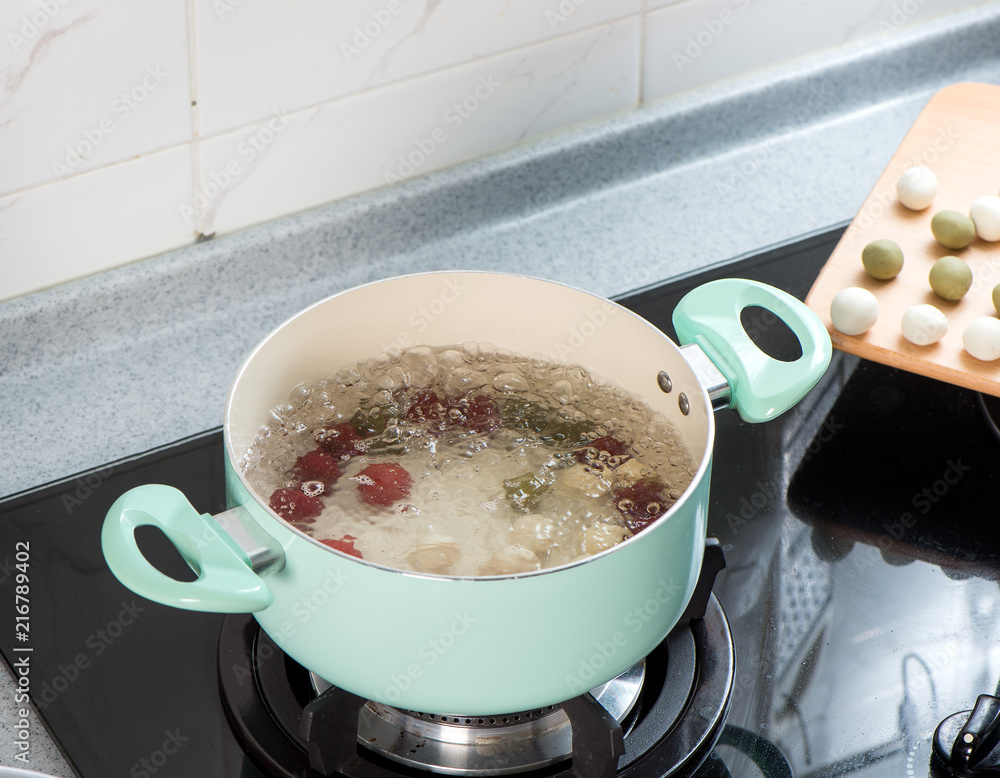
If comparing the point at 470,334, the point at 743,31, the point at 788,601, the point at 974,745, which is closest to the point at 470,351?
the point at 470,334

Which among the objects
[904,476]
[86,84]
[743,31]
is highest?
[86,84]

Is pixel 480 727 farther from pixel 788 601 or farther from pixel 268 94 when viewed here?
pixel 268 94

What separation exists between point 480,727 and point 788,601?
0.22 meters

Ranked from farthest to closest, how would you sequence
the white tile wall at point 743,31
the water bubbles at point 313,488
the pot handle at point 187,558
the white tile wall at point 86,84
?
1. the white tile wall at point 743,31
2. the white tile wall at point 86,84
3. the water bubbles at point 313,488
4. the pot handle at point 187,558

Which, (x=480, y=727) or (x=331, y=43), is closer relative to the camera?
(x=480, y=727)

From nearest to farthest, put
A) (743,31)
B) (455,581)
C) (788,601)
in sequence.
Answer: (455,581) → (788,601) → (743,31)

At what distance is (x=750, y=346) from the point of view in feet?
2.10

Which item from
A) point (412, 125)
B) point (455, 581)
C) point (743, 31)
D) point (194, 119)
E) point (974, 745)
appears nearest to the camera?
point (455, 581)

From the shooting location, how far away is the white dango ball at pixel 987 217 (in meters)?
0.91

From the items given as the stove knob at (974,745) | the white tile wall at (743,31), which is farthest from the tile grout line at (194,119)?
the stove knob at (974,745)

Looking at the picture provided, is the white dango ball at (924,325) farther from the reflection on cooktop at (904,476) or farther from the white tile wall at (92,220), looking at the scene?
the white tile wall at (92,220)

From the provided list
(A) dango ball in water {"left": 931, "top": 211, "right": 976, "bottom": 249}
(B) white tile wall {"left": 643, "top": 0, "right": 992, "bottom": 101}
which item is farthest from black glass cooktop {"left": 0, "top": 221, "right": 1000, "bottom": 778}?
(B) white tile wall {"left": 643, "top": 0, "right": 992, "bottom": 101}

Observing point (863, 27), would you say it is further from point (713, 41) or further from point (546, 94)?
point (546, 94)

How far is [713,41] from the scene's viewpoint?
3.58ft
